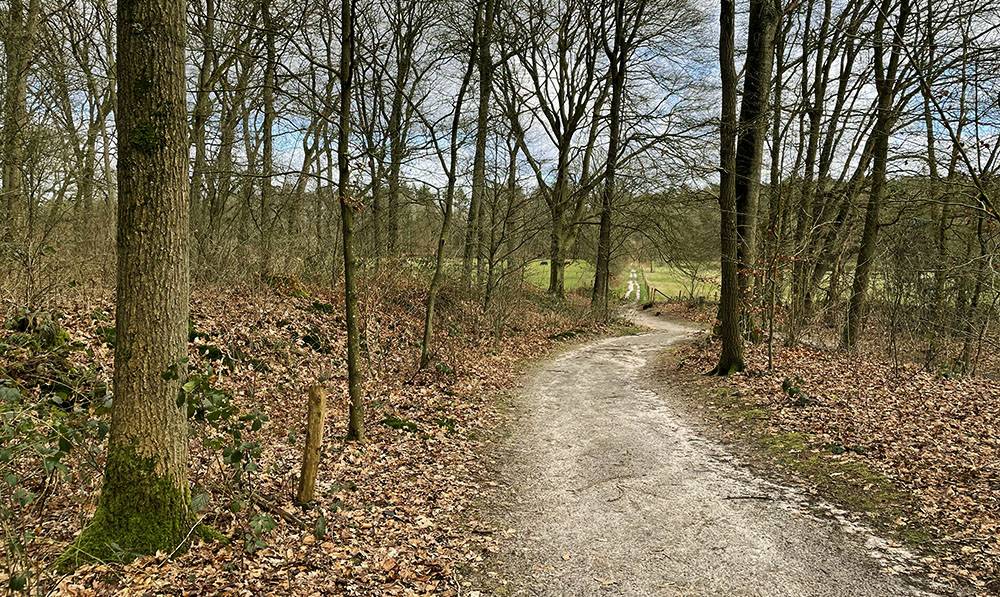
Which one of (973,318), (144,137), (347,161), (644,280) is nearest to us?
(144,137)

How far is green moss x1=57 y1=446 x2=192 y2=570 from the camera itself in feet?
12.8

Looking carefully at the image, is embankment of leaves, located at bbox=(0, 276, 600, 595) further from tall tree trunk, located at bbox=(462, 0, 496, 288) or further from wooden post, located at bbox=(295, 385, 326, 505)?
tall tree trunk, located at bbox=(462, 0, 496, 288)

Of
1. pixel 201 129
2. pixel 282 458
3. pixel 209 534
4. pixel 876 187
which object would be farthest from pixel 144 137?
pixel 876 187

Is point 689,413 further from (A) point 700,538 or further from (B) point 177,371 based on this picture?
(B) point 177,371

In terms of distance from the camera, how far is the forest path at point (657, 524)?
4.29 meters

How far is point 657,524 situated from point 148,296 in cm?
460

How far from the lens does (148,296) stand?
3895mm

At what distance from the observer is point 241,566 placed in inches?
161

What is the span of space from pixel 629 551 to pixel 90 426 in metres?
4.35

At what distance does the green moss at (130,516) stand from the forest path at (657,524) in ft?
8.54

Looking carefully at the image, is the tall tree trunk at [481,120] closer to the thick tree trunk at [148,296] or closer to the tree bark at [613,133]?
the tree bark at [613,133]

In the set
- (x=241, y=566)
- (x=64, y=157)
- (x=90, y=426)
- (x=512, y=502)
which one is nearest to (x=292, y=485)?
(x=241, y=566)

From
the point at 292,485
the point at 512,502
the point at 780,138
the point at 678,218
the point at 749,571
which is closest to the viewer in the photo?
the point at 749,571

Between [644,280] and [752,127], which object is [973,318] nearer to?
[752,127]
